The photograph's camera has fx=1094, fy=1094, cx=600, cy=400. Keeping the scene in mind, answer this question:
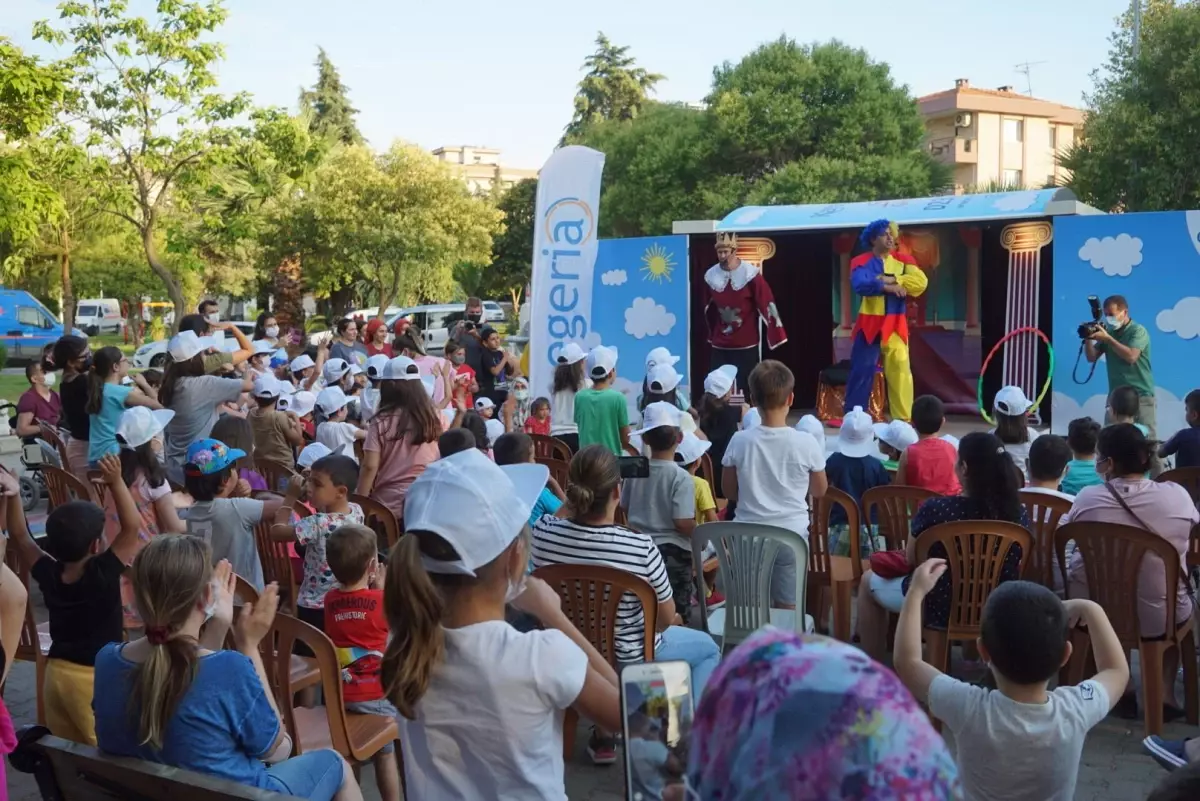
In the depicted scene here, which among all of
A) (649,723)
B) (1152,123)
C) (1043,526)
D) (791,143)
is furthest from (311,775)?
(791,143)

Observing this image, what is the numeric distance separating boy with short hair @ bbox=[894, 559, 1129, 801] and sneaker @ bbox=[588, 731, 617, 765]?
168 centimetres

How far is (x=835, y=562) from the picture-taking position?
4957 mm

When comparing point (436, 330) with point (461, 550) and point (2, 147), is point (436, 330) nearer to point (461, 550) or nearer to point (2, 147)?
point (2, 147)

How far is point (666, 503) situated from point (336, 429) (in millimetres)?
2860

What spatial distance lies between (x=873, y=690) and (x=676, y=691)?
0.68m

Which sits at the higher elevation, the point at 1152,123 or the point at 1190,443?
the point at 1152,123

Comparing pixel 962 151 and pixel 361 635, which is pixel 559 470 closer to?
pixel 361 635

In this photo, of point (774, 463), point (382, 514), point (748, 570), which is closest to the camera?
point (748, 570)

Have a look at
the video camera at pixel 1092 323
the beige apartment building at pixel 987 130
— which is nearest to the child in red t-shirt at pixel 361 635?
the video camera at pixel 1092 323

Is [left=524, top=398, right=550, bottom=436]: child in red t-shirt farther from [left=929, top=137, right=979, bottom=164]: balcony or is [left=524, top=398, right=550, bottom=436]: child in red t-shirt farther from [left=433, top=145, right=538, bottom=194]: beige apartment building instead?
[left=433, top=145, right=538, bottom=194]: beige apartment building

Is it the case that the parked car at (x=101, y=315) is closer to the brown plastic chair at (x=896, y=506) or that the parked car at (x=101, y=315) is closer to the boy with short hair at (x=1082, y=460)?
the brown plastic chair at (x=896, y=506)

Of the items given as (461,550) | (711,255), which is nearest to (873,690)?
(461,550)

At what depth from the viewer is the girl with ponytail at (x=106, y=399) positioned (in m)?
5.86

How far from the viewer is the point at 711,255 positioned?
12938 mm
